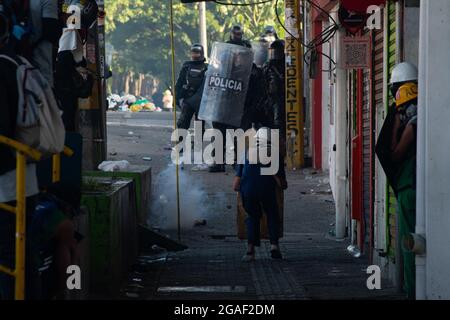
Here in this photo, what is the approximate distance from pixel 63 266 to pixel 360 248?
20.1 ft

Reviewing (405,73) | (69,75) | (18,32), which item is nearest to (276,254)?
(69,75)

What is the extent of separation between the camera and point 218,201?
713 inches

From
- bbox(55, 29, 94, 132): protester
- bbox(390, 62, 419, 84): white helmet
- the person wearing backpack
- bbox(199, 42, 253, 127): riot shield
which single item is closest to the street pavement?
bbox(199, 42, 253, 127): riot shield

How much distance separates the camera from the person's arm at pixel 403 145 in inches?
361

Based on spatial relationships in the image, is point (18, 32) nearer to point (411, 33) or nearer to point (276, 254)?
point (411, 33)

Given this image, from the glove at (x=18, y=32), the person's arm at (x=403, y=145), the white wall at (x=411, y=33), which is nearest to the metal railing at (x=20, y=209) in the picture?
the glove at (x=18, y=32)

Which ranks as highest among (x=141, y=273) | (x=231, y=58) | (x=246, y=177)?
(x=231, y=58)

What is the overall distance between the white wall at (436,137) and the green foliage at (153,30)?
52524mm

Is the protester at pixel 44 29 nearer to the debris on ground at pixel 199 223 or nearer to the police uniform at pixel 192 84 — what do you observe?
the debris on ground at pixel 199 223

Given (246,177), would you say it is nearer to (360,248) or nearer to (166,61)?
(360,248)

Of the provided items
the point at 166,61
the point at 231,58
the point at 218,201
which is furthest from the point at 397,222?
the point at 166,61

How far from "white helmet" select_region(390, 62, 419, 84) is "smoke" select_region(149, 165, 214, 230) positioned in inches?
252

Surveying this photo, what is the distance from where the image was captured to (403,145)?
923 centimetres

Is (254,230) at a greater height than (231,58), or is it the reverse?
(231,58)
